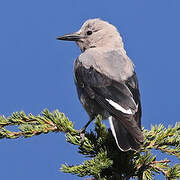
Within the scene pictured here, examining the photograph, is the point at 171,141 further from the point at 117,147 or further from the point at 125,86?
the point at 125,86

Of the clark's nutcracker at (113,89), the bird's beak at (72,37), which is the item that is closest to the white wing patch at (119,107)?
the clark's nutcracker at (113,89)

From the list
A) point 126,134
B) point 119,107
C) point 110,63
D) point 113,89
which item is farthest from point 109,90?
point 126,134

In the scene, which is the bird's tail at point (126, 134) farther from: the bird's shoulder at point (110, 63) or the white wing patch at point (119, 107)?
the bird's shoulder at point (110, 63)

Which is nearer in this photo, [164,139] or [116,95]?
[164,139]

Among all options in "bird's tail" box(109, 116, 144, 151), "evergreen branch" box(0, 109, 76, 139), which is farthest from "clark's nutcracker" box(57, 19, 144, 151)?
"evergreen branch" box(0, 109, 76, 139)

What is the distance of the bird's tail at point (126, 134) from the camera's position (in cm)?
273

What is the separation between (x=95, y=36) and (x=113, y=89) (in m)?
1.49

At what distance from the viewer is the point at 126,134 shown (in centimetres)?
298

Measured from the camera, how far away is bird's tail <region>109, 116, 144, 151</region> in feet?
8.95

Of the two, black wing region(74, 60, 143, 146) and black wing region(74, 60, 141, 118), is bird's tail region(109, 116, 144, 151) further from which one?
black wing region(74, 60, 141, 118)

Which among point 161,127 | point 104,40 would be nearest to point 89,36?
point 104,40

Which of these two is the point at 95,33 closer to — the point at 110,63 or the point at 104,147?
the point at 110,63

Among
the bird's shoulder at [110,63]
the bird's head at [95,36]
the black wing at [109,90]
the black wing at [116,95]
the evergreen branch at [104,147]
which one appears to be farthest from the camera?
the bird's head at [95,36]

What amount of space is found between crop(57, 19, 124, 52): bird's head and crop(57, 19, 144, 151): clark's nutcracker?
0.02m
